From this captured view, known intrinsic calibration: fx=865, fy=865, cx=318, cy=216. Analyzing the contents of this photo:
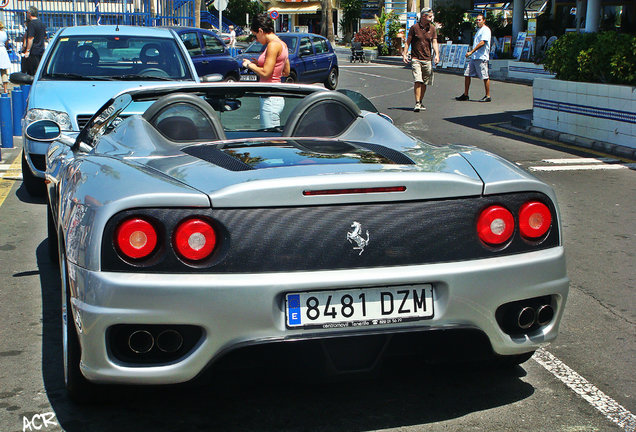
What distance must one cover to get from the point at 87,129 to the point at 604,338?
3093 millimetres

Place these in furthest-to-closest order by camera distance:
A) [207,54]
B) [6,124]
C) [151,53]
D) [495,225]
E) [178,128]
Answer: [207,54]
[6,124]
[151,53]
[178,128]
[495,225]

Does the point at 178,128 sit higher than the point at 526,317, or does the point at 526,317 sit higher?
the point at 178,128

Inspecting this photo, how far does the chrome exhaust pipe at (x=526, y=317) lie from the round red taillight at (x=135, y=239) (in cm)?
141

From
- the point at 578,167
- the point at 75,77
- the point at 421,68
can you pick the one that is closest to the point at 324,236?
the point at 75,77

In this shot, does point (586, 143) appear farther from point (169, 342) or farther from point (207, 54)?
point (169, 342)

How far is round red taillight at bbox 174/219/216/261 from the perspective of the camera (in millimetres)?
3023

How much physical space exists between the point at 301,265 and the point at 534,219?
97cm

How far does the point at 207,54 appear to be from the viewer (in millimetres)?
19828

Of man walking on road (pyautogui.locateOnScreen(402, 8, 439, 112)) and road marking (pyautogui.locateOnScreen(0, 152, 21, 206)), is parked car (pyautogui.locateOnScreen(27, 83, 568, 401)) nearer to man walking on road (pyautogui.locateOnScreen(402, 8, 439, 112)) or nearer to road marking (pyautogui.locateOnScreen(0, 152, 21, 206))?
road marking (pyautogui.locateOnScreen(0, 152, 21, 206))

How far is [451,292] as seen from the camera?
3146 millimetres

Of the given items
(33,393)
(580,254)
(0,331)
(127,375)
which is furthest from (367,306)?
(580,254)

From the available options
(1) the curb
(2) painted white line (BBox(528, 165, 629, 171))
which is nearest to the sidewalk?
(1) the curb

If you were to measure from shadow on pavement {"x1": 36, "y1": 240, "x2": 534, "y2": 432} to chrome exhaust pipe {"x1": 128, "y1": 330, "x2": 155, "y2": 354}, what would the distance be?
35cm

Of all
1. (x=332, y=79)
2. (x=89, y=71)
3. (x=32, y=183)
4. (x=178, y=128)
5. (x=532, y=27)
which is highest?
(x=532, y=27)
